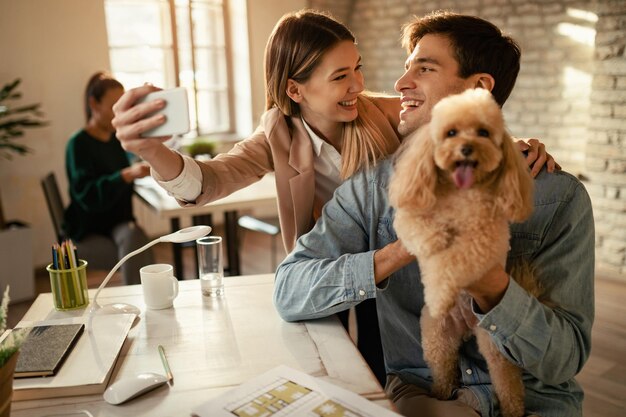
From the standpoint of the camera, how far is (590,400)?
2469 mm

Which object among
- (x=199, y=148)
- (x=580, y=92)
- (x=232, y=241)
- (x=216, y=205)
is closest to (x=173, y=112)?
(x=216, y=205)

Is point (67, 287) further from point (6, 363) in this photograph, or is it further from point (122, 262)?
point (6, 363)

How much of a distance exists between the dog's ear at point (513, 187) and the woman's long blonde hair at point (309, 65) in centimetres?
58

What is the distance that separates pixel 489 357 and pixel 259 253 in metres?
3.75

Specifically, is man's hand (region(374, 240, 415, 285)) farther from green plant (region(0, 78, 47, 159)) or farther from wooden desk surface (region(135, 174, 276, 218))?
green plant (region(0, 78, 47, 159))

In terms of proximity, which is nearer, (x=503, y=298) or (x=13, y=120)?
(x=503, y=298)

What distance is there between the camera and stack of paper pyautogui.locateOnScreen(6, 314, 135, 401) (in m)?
1.04

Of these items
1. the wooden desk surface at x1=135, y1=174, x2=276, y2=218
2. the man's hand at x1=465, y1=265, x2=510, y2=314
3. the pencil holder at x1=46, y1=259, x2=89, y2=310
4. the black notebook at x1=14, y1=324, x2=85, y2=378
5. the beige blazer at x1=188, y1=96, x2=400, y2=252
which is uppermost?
the beige blazer at x1=188, y1=96, x2=400, y2=252

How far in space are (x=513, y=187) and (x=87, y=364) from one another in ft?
2.91

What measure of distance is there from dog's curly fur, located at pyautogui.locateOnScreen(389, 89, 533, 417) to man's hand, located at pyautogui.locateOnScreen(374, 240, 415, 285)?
0.49 ft

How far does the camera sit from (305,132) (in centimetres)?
168

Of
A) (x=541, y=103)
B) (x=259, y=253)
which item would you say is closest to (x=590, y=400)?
(x=541, y=103)

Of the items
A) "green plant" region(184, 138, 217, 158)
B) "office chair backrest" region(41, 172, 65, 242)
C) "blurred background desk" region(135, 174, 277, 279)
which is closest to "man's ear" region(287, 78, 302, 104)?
"blurred background desk" region(135, 174, 277, 279)

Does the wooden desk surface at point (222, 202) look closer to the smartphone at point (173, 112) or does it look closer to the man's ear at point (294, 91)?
the man's ear at point (294, 91)
